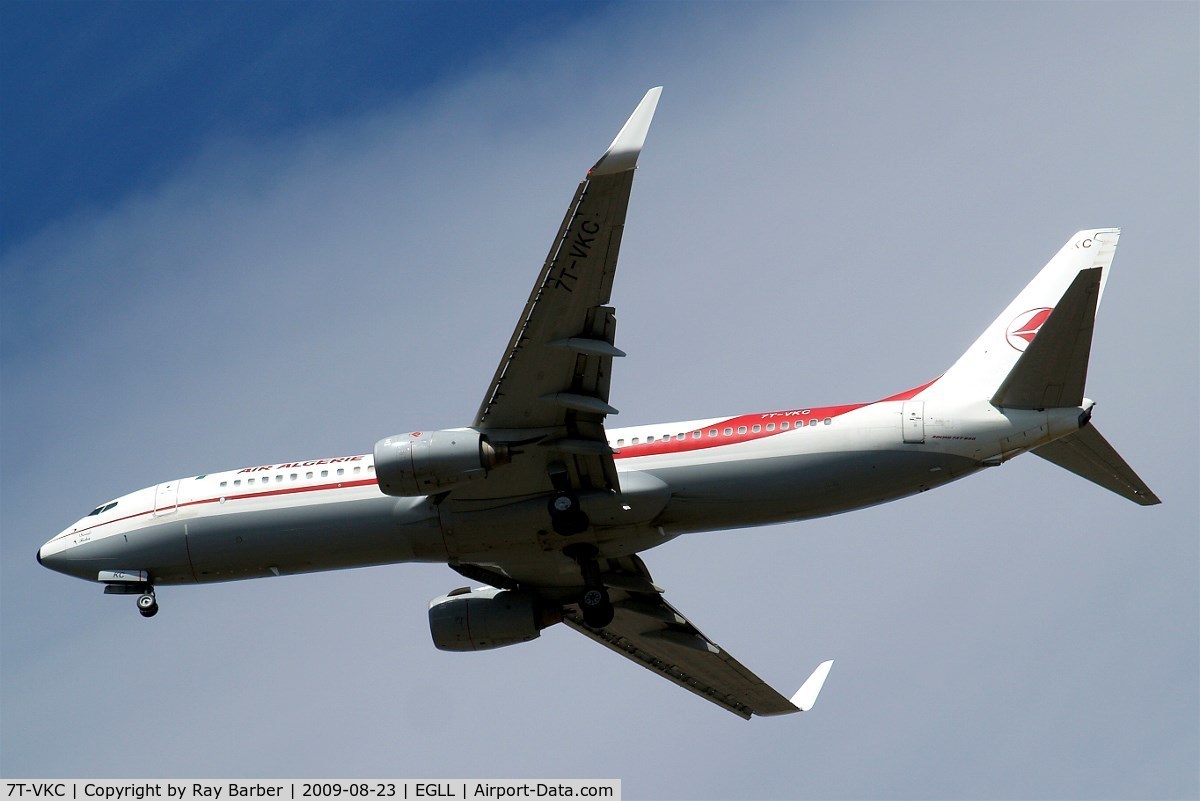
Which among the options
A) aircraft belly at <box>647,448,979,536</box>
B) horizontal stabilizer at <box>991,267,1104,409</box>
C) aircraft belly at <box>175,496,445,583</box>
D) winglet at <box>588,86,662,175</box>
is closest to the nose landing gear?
aircraft belly at <box>175,496,445,583</box>

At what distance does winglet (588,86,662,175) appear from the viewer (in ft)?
87.9

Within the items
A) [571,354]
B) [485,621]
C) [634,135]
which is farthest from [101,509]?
[634,135]

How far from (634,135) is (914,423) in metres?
9.44

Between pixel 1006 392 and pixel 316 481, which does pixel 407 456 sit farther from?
pixel 1006 392

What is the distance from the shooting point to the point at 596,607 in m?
35.2

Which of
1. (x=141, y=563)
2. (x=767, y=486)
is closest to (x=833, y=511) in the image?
(x=767, y=486)

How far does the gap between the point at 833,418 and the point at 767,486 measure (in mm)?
1974

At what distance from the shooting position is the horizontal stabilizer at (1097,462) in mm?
32438

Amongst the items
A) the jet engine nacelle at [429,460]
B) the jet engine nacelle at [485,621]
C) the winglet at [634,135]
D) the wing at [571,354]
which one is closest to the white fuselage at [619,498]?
the wing at [571,354]

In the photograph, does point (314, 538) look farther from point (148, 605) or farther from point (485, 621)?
point (485, 621)

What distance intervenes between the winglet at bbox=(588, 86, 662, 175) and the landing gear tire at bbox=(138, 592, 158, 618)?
16385mm

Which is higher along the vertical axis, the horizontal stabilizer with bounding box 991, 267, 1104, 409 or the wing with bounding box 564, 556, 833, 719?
the horizontal stabilizer with bounding box 991, 267, 1104, 409

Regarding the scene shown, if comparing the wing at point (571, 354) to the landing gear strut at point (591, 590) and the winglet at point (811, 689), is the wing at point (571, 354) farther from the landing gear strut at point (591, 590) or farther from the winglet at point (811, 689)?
the winglet at point (811, 689)

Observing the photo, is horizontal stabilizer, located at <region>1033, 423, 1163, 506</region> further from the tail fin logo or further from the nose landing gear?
the nose landing gear
